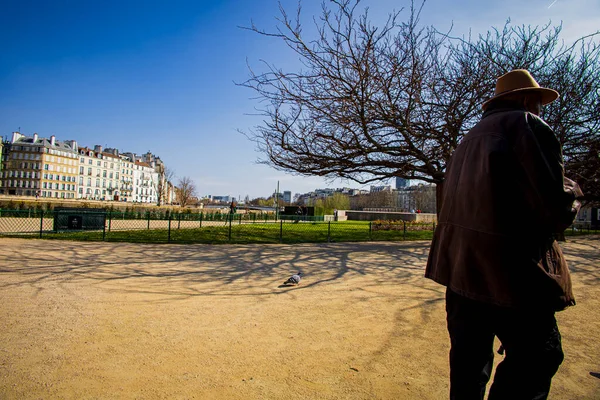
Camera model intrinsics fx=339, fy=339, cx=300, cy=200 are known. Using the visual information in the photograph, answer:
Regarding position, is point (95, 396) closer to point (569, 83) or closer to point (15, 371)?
point (15, 371)

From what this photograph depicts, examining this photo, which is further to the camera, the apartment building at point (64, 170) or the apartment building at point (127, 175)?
the apartment building at point (127, 175)

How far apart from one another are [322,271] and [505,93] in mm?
6792

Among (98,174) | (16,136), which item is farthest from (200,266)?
(98,174)

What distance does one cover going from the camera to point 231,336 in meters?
3.83

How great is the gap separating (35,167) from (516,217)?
109m

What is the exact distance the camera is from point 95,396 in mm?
2539

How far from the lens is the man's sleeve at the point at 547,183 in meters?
1.68

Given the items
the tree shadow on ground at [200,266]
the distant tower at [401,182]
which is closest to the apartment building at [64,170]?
the distant tower at [401,182]

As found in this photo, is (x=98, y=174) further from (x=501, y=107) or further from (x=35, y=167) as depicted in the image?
(x=501, y=107)

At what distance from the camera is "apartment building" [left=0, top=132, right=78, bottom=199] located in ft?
282

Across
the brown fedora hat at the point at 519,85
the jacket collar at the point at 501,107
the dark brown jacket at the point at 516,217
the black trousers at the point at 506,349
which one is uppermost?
the brown fedora hat at the point at 519,85

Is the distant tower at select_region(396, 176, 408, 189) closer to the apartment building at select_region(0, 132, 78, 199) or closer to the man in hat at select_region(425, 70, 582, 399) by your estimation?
the man in hat at select_region(425, 70, 582, 399)

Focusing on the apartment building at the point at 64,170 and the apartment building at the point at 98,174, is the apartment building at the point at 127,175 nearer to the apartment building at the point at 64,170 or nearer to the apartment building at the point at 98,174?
the apartment building at the point at 64,170

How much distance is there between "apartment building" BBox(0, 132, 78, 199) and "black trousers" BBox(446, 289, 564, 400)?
352 feet
